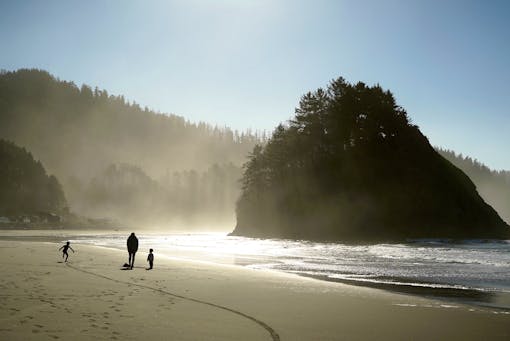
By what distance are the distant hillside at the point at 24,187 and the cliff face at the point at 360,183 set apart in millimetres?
98235

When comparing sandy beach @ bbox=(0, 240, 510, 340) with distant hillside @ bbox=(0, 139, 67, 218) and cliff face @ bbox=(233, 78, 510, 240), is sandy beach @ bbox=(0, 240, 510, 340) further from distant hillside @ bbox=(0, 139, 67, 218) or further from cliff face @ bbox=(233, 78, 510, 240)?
distant hillside @ bbox=(0, 139, 67, 218)

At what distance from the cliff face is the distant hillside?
98235 millimetres

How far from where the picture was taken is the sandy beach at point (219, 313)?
9664 mm

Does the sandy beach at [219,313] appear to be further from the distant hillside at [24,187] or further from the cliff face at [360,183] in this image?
the distant hillside at [24,187]

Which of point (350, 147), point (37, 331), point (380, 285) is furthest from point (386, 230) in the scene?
point (37, 331)

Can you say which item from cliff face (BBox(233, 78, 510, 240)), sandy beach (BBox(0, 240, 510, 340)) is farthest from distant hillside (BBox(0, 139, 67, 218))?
sandy beach (BBox(0, 240, 510, 340))

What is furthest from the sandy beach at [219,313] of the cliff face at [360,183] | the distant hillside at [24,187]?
the distant hillside at [24,187]

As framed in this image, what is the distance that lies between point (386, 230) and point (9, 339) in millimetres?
70762

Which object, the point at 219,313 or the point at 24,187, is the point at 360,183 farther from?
the point at 24,187

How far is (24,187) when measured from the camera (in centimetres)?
16250

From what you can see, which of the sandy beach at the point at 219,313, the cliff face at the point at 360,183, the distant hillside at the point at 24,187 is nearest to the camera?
the sandy beach at the point at 219,313

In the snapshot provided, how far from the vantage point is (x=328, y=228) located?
3108 inches

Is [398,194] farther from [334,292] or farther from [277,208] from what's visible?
[334,292]

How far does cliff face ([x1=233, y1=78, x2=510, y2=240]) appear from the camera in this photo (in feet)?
238
